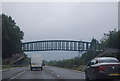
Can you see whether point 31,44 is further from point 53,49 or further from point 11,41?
point 11,41

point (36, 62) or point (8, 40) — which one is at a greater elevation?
point (8, 40)

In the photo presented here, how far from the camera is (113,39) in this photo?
80.9m

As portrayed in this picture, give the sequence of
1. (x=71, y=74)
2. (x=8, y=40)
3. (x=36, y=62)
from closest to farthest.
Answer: (x=71, y=74) → (x=36, y=62) → (x=8, y=40)

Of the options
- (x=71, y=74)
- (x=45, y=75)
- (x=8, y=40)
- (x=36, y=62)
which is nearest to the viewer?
(x=45, y=75)

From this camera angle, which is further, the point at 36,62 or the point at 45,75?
the point at 36,62

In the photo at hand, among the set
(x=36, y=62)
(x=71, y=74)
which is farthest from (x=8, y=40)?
(x=71, y=74)

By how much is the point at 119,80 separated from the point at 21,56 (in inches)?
4378

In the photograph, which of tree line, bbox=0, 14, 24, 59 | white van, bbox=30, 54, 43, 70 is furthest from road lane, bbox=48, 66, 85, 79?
tree line, bbox=0, 14, 24, 59

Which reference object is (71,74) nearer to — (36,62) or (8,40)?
(36,62)

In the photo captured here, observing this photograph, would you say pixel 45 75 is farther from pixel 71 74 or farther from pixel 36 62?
pixel 36 62

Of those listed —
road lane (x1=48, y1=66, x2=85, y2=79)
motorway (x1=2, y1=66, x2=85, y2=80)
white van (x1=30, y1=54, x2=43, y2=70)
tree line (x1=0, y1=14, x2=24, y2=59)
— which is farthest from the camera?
tree line (x1=0, y1=14, x2=24, y2=59)

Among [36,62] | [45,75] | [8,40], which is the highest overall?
[8,40]

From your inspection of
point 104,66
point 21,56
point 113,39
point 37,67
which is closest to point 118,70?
point 104,66

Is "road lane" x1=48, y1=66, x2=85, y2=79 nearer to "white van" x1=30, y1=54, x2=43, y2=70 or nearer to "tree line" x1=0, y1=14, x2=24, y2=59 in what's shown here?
"white van" x1=30, y1=54, x2=43, y2=70
